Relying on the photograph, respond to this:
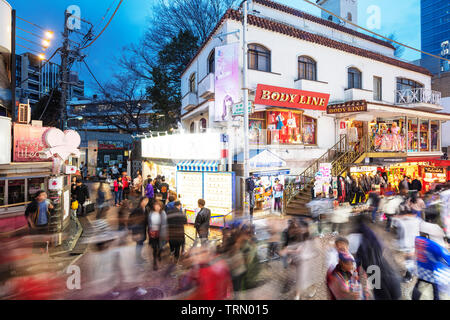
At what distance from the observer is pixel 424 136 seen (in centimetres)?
2073

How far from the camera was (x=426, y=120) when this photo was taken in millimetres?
20797

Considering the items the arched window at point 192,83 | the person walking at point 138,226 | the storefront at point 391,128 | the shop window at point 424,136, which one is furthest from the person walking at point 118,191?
the shop window at point 424,136

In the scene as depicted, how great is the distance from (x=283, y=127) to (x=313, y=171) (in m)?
3.28

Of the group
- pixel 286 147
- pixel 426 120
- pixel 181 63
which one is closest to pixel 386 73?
pixel 426 120

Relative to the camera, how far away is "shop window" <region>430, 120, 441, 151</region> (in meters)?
21.5

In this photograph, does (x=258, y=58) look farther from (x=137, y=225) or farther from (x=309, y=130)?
(x=137, y=225)

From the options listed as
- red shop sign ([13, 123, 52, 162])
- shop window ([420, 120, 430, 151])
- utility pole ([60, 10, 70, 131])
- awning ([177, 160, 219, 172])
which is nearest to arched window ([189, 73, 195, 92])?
utility pole ([60, 10, 70, 131])

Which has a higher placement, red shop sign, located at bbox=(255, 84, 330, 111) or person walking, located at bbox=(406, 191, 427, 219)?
red shop sign, located at bbox=(255, 84, 330, 111)

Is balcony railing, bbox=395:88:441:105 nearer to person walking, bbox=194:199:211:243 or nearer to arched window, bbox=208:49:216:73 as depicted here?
arched window, bbox=208:49:216:73

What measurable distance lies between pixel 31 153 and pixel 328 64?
56.5 ft

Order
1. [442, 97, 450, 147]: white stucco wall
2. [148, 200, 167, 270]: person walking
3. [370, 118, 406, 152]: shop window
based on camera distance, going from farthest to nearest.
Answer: [442, 97, 450, 147]: white stucco wall < [370, 118, 406, 152]: shop window < [148, 200, 167, 270]: person walking

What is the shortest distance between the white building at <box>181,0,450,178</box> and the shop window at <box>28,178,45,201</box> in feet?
25.4

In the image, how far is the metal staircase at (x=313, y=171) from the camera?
12.8 metres

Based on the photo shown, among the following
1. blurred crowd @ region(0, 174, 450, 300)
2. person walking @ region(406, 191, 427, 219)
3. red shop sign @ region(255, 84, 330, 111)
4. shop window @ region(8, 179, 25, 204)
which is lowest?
blurred crowd @ region(0, 174, 450, 300)
